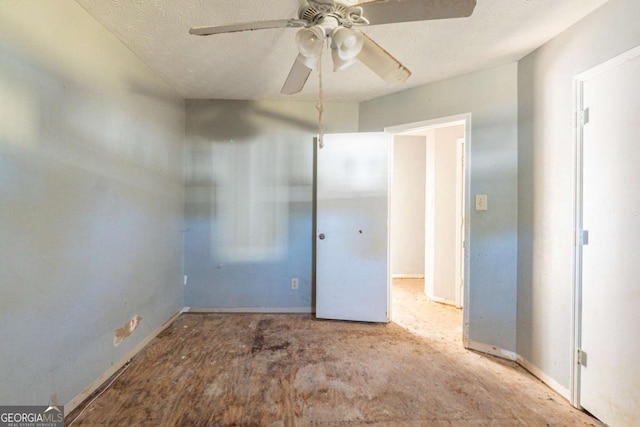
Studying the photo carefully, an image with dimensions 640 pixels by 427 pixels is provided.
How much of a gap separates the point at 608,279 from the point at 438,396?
1125 mm

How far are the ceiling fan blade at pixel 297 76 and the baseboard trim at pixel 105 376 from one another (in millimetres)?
2162

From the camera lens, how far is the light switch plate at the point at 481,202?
7.38 ft

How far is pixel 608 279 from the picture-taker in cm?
150

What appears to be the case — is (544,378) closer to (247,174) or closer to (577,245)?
(577,245)

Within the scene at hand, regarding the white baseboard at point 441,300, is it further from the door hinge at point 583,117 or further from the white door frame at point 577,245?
the door hinge at point 583,117

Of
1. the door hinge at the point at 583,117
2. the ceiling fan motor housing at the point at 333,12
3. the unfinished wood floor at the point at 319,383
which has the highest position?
the ceiling fan motor housing at the point at 333,12

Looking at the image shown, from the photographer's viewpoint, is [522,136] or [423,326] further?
[423,326]

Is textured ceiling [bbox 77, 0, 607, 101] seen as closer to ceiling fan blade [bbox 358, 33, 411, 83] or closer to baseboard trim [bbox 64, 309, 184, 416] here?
ceiling fan blade [bbox 358, 33, 411, 83]

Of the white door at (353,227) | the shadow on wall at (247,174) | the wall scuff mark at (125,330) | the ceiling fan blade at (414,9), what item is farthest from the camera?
the shadow on wall at (247,174)

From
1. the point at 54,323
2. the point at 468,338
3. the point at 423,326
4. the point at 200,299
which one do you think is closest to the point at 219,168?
the point at 200,299

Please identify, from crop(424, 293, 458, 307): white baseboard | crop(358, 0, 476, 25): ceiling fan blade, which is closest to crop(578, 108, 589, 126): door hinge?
crop(358, 0, 476, 25): ceiling fan blade

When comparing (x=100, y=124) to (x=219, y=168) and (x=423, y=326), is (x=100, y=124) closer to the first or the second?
(x=219, y=168)

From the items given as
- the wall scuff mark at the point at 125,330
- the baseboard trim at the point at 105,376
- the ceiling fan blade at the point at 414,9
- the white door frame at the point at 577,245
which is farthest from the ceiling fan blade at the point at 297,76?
the baseboard trim at the point at 105,376

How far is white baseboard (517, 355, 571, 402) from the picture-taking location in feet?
5.68
